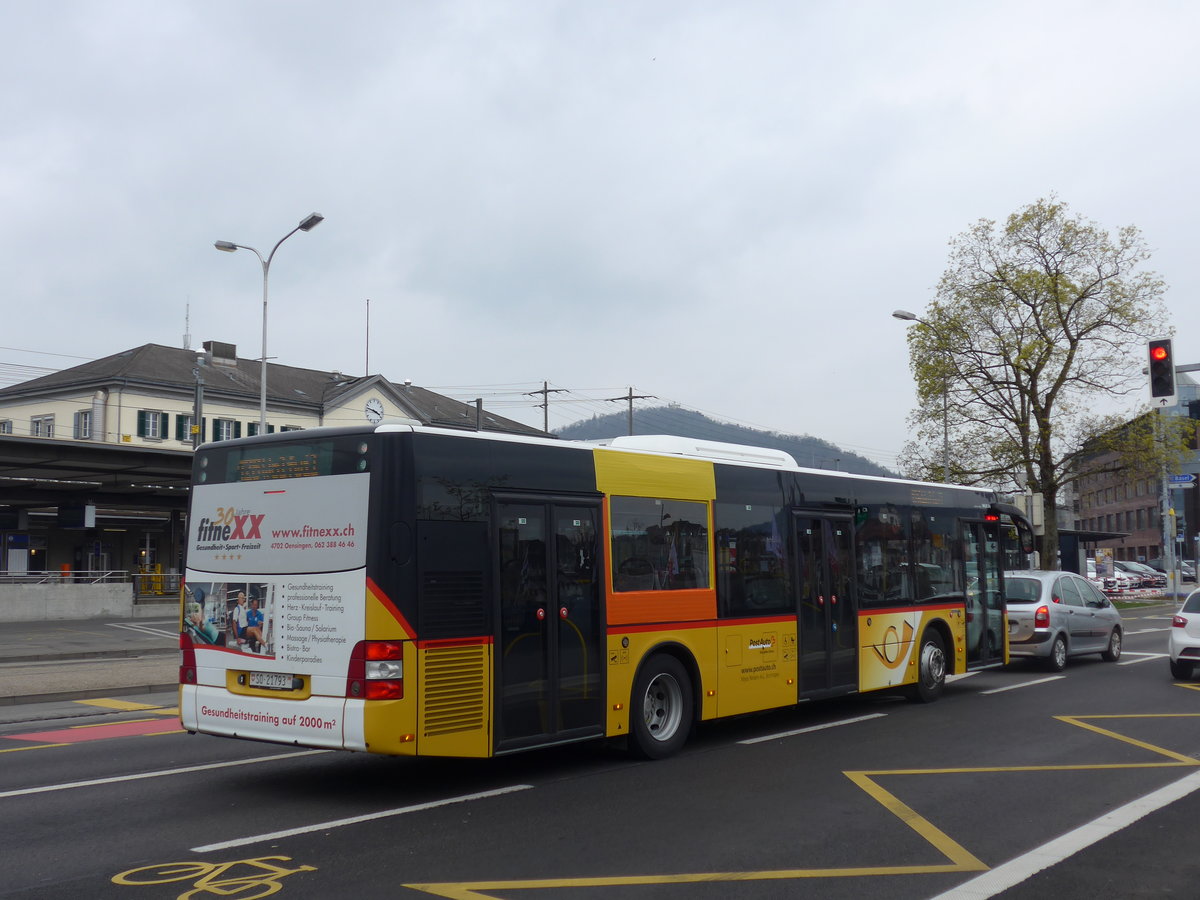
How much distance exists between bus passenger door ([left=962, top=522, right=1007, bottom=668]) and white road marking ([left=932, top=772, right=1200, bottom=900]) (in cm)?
669

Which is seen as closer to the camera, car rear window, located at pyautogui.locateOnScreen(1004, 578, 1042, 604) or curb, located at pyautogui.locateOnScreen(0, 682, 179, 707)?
curb, located at pyautogui.locateOnScreen(0, 682, 179, 707)

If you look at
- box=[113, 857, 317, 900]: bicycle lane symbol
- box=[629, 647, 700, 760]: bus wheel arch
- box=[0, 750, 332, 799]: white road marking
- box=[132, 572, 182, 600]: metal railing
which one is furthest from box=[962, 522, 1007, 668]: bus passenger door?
box=[132, 572, 182, 600]: metal railing

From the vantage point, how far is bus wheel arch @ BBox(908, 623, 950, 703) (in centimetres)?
1455

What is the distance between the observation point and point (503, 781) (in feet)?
30.1

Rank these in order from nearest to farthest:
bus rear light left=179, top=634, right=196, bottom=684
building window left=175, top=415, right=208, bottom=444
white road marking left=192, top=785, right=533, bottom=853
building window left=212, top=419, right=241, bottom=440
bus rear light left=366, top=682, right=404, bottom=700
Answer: white road marking left=192, top=785, right=533, bottom=853
bus rear light left=366, top=682, right=404, bottom=700
bus rear light left=179, top=634, right=196, bottom=684
building window left=175, top=415, right=208, bottom=444
building window left=212, top=419, right=241, bottom=440

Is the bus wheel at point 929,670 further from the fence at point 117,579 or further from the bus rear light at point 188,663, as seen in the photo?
the fence at point 117,579

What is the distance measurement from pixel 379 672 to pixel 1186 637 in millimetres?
13402

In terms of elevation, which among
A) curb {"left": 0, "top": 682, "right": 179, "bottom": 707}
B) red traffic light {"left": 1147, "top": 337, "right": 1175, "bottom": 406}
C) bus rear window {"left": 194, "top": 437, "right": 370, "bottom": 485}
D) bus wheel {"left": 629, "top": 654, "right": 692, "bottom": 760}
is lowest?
curb {"left": 0, "top": 682, "right": 179, "bottom": 707}

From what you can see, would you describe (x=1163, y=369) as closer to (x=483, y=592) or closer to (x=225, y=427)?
(x=483, y=592)

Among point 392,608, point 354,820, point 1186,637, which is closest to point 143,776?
point 354,820

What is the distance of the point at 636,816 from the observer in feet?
25.5

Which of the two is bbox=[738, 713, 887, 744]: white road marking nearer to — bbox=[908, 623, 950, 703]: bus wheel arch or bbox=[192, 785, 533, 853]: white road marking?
bbox=[908, 623, 950, 703]: bus wheel arch

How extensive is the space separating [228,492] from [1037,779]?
7.04 m

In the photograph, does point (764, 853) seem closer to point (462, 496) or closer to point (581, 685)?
point (581, 685)
